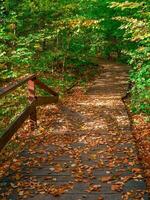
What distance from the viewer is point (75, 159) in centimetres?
771

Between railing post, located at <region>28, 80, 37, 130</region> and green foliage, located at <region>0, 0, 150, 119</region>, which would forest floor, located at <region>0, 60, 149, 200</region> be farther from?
green foliage, located at <region>0, 0, 150, 119</region>

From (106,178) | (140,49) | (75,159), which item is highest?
(140,49)

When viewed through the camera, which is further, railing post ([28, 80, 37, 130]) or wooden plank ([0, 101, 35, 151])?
railing post ([28, 80, 37, 130])

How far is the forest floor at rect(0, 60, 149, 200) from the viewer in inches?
241

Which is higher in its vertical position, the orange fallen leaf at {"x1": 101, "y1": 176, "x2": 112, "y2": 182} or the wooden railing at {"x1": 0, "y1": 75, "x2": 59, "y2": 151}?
the wooden railing at {"x1": 0, "y1": 75, "x2": 59, "y2": 151}

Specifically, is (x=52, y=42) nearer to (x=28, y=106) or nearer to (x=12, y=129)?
(x=28, y=106)

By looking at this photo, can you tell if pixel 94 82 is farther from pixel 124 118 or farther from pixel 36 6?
pixel 124 118

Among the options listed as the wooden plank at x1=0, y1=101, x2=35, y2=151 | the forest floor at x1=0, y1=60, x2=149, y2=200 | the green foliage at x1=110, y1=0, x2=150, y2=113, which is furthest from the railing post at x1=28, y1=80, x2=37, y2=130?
the green foliage at x1=110, y1=0, x2=150, y2=113

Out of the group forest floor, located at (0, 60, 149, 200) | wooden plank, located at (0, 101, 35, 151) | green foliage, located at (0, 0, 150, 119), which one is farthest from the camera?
green foliage, located at (0, 0, 150, 119)

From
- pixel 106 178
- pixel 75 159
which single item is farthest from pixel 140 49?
pixel 106 178

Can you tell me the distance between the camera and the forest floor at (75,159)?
611 cm

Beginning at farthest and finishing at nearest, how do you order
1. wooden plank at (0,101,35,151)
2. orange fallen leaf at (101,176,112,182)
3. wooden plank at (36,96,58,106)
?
wooden plank at (36,96,58,106) < wooden plank at (0,101,35,151) < orange fallen leaf at (101,176,112,182)

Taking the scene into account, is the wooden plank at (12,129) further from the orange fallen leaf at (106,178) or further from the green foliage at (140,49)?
the green foliage at (140,49)

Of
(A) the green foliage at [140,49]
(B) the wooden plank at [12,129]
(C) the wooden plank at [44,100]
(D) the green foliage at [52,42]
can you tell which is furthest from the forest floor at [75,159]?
(D) the green foliage at [52,42]
